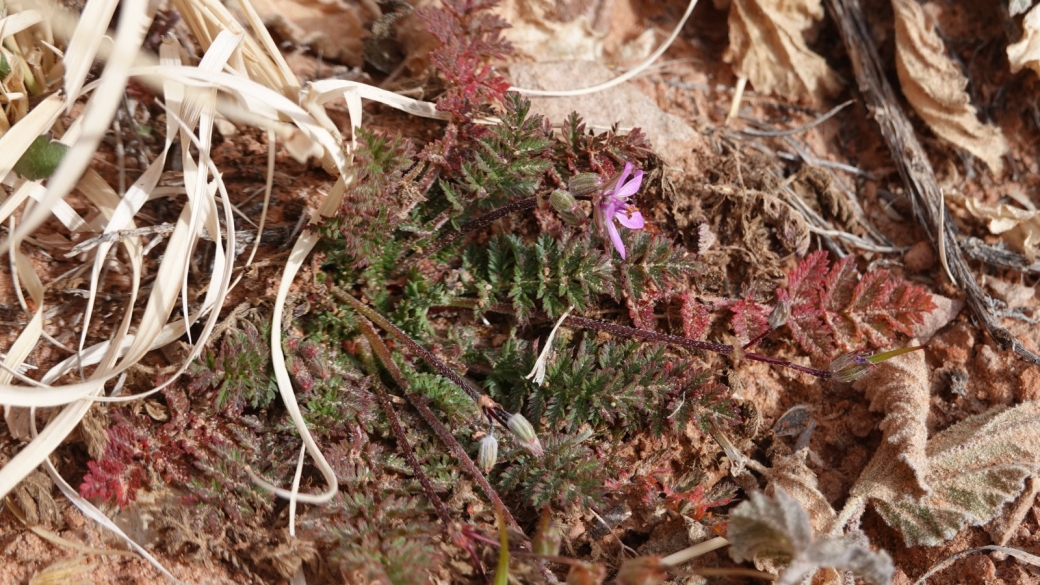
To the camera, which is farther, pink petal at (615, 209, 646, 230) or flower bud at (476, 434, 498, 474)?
pink petal at (615, 209, 646, 230)

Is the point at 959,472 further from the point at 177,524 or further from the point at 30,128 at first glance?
the point at 30,128

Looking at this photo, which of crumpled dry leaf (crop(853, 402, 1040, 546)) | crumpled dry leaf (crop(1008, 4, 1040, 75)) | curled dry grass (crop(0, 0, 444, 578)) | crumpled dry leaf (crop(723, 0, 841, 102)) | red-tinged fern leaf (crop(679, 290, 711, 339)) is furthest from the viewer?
crumpled dry leaf (crop(723, 0, 841, 102))

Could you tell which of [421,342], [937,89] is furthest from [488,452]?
[937,89]

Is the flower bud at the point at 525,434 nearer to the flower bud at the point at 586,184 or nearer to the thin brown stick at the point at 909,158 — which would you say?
the flower bud at the point at 586,184

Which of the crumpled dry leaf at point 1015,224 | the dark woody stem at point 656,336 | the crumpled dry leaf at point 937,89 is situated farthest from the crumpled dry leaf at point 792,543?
the crumpled dry leaf at point 937,89

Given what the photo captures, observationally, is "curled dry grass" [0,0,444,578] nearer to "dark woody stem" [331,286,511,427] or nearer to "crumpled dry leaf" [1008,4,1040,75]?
"dark woody stem" [331,286,511,427]

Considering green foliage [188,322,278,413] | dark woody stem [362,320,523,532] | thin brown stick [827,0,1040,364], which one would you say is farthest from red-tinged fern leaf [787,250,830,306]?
green foliage [188,322,278,413]
